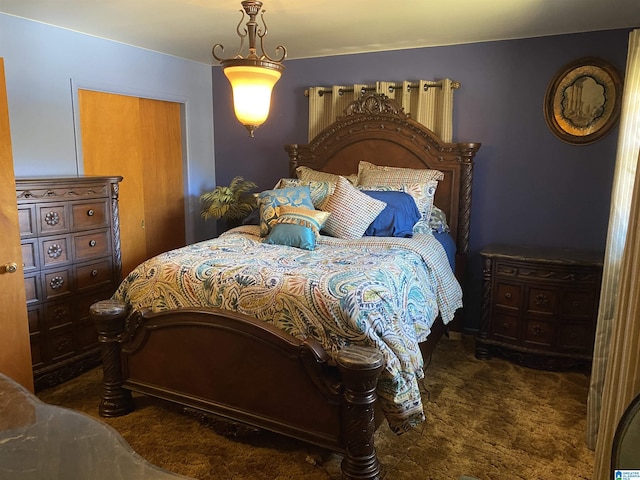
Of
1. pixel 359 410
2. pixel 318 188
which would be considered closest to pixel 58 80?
pixel 318 188

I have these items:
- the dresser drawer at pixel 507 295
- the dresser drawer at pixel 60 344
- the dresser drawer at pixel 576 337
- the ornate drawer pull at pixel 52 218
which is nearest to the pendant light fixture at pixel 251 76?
the ornate drawer pull at pixel 52 218

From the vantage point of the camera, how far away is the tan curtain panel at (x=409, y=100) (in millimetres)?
3865

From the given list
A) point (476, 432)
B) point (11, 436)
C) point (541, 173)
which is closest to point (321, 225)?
point (476, 432)

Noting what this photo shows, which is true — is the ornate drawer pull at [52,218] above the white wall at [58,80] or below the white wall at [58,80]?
below

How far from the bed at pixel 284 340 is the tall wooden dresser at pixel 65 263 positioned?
1.99ft

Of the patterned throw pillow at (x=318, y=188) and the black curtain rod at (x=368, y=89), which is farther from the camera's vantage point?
the black curtain rod at (x=368, y=89)

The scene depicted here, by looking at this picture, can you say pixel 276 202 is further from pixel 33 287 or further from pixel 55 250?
pixel 33 287

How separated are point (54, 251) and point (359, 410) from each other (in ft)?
7.14

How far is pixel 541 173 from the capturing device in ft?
12.1

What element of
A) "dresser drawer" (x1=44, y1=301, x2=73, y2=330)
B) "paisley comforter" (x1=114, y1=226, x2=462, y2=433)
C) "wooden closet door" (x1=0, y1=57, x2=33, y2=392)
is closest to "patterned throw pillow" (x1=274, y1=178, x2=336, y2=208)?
"paisley comforter" (x1=114, y1=226, x2=462, y2=433)

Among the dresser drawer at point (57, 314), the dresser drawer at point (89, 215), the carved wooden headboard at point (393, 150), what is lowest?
the dresser drawer at point (57, 314)

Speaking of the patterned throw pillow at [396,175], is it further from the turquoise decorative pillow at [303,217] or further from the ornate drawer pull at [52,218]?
the ornate drawer pull at [52,218]

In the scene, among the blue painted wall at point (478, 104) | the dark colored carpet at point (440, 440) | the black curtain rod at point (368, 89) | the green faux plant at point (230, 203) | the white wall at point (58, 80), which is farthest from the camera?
the green faux plant at point (230, 203)

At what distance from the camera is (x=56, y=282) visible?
3.06 m
